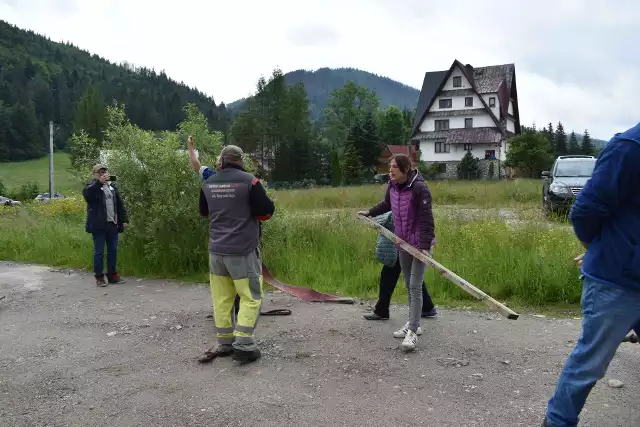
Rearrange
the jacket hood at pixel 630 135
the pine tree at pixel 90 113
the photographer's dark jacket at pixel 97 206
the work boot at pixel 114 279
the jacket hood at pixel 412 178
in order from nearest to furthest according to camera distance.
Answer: the jacket hood at pixel 630 135
the jacket hood at pixel 412 178
the photographer's dark jacket at pixel 97 206
the work boot at pixel 114 279
the pine tree at pixel 90 113

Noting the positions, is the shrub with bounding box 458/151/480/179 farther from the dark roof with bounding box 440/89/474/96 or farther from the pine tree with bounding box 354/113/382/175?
the pine tree with bounding box 354/113/382/175

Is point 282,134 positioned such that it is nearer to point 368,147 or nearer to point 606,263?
point 368,147

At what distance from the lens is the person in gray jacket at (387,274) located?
580 centimetres

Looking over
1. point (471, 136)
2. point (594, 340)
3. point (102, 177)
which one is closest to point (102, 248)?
point (102, 177)

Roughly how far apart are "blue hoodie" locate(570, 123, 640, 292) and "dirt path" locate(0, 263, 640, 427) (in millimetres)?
1370

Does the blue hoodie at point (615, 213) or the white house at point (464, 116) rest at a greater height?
the white house at point (464, 116)

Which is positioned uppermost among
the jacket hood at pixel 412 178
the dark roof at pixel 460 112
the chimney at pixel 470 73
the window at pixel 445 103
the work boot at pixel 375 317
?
the chimney at pixel 470 73

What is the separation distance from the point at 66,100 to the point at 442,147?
106 meters

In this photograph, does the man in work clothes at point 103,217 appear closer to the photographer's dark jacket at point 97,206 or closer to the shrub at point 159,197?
the photographer's dark jacket at point 97,206

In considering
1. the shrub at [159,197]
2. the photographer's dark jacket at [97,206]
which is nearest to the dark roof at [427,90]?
the shrub at [159,197]

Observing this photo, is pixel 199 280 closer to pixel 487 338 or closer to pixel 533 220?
pixel 487 338

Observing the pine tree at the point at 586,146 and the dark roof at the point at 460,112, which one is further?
the pine tree at the point at 586,146

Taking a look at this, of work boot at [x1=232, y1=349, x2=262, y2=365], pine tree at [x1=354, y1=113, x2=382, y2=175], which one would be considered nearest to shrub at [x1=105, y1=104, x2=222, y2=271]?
work boot at [x1=232, y1=349, x2=262, y2=365]

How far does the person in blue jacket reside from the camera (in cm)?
261
